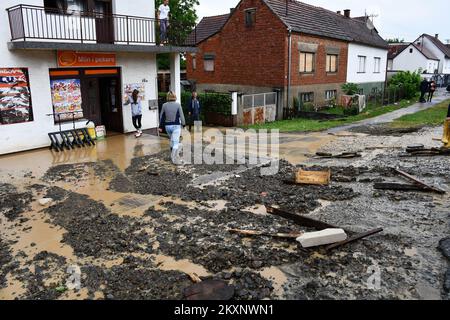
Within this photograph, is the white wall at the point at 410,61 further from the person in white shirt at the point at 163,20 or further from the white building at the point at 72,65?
the white building at the point at 72,65

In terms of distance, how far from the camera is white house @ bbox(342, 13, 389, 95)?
29031mm

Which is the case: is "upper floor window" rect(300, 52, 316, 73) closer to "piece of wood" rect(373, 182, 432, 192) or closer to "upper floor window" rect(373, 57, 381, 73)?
"upper floor window" rect(373, 57, 381, 73)

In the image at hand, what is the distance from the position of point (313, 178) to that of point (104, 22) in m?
10.2

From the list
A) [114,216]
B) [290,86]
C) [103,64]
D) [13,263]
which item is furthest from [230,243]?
[290,86]

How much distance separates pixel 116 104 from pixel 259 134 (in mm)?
5922

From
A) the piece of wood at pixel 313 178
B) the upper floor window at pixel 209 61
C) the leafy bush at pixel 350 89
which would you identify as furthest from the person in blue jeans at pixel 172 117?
the leafy bush at pixel 350 89

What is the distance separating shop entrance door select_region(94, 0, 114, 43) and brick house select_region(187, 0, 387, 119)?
1008cm

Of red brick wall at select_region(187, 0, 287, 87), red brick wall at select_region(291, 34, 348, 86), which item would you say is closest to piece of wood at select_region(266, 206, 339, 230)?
red brick wall at select_region(187, 0, 287, 87)

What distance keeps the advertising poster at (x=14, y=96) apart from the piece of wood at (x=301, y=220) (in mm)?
9252

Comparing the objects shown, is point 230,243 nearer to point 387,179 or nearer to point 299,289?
point 299,289

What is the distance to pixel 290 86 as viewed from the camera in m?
22.0

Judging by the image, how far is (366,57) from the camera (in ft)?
103

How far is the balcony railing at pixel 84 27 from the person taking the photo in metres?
11.8

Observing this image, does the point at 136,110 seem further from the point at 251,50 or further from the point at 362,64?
the point at 362,64
